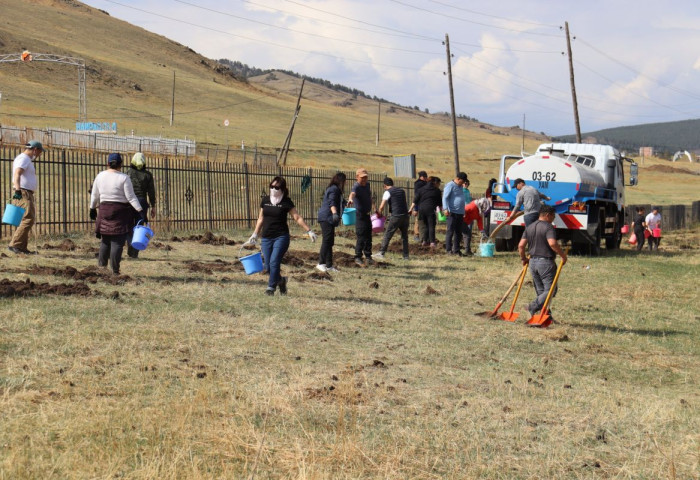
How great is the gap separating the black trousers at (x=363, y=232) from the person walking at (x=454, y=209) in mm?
3378

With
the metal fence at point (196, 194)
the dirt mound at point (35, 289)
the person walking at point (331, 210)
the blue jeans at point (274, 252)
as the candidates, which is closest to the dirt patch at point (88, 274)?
the dirt mound at point (35, 289)

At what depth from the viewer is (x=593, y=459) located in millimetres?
5426

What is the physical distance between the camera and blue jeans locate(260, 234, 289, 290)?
11.2 metres

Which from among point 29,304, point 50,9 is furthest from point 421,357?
point 50,9

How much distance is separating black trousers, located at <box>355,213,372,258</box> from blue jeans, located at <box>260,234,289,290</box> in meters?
4.35

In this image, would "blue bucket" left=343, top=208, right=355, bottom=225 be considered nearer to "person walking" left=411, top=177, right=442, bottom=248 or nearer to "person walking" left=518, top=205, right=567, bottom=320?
"person walking" left=411, top=177, right=442, bottom=248

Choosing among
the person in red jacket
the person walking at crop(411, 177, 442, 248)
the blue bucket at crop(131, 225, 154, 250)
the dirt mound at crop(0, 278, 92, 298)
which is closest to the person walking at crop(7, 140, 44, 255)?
the blue bucket at crop(131, 225, 154, 250)

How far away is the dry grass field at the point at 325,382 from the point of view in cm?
507

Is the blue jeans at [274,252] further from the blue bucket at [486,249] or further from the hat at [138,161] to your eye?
the blue bucket at [486,249]

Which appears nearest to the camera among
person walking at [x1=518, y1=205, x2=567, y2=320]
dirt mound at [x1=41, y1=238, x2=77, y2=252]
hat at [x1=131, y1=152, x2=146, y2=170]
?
person walking at [x1=518, y1=205, x2=567, y2=320]

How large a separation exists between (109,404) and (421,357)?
347 centimetres

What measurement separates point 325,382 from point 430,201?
44.4ft

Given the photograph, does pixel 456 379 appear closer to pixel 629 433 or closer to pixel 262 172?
pixel 629 433

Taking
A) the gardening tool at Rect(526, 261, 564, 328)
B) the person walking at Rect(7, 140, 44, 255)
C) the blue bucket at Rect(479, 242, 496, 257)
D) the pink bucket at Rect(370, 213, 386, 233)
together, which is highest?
the person walking at Rect(7, 140, 44, 255)
